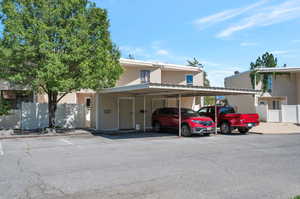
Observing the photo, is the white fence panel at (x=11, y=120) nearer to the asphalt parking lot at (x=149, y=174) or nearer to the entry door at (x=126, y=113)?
the entry door at (x=126, y=113)

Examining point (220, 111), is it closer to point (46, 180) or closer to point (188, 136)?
point (188, 136)

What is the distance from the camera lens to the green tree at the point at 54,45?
44.4ft

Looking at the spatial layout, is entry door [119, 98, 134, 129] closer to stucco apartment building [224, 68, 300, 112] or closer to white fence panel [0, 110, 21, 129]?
white fence panel [0, 110, 21, 129]

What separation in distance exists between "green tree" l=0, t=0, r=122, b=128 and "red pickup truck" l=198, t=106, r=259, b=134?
7707mm

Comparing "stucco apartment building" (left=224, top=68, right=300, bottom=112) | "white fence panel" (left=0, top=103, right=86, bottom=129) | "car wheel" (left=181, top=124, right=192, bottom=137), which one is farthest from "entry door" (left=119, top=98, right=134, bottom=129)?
"stucco apartment building" (left=224, top=68, right=300, bottom=112)

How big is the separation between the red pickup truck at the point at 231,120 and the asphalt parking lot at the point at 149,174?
5.78m

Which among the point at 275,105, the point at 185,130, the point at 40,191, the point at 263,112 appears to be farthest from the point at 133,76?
the point at 275,105

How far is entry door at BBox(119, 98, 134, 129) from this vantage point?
1871 centimetres

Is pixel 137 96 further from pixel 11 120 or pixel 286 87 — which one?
pixel 286 87

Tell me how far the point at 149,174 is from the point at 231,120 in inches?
430

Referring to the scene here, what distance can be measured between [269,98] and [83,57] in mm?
21555

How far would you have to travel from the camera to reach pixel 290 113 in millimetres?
22453

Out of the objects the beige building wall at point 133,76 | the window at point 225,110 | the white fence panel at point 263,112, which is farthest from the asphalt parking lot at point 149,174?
the white fence panel at point 263,112

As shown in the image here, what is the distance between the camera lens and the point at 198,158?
27.4 feet
